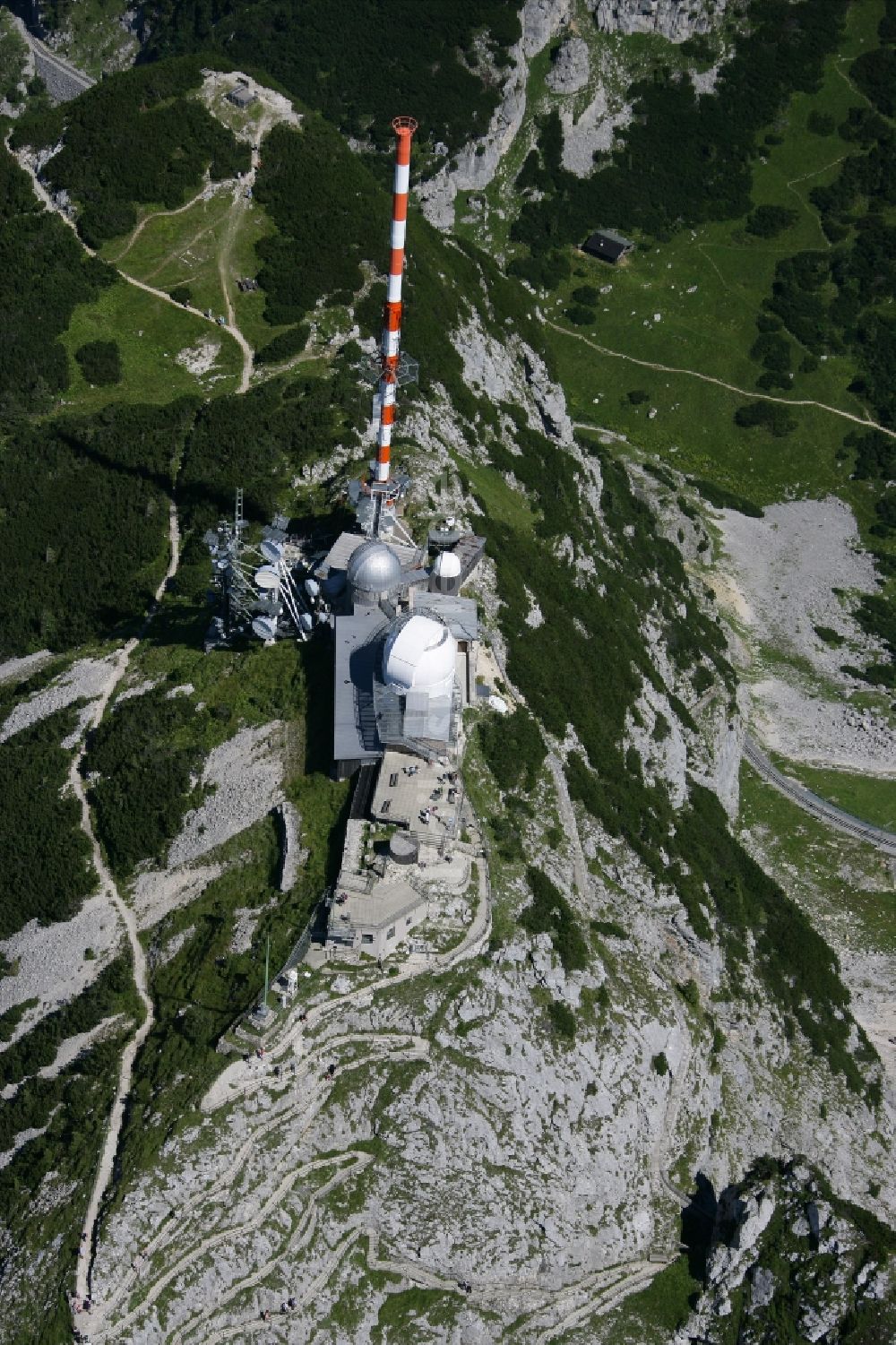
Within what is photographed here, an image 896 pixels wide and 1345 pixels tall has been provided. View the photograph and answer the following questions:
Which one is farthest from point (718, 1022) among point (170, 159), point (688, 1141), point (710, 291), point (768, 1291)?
point (710, 291)

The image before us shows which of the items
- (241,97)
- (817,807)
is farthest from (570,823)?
(241,97)

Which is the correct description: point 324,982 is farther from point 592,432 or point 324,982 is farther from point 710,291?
point 710,291

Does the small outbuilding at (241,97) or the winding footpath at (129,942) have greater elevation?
the small outbuilding at (241,97)

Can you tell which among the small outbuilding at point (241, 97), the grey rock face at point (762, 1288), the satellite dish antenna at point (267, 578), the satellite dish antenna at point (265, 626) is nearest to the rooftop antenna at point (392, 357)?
the satellite dish antenna at point (267, 578)

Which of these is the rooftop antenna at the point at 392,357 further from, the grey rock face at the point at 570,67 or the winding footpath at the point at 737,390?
the grey rock face at the point at 570,67

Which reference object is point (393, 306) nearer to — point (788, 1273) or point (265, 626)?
point (265, 626)

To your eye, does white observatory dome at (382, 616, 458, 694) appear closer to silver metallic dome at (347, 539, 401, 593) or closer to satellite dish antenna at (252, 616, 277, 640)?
silver metallic dome at (347, 539, 401, 593)
